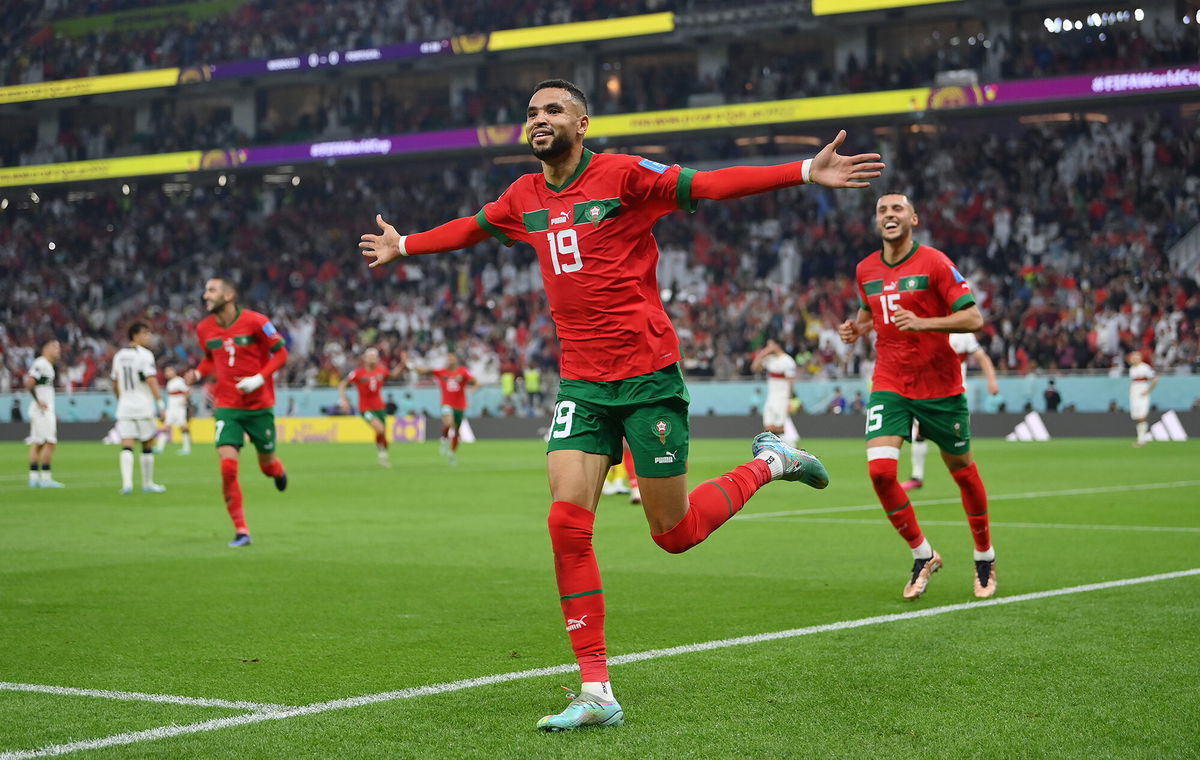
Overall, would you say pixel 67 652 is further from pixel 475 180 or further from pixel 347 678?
pixel 475 180

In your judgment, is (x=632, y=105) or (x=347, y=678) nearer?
(x=347, y=678)

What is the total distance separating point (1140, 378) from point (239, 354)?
22.3 m

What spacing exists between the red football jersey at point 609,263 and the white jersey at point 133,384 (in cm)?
1574

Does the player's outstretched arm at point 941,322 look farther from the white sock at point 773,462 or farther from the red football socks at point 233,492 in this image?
the red football socks at point 233,492

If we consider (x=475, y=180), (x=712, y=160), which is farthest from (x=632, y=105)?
(x=475, y=180)

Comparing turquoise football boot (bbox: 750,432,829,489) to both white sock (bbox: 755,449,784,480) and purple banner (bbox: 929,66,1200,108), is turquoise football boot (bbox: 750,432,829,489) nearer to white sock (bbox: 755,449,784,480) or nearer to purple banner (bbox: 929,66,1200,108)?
white sock (bbox: 755,449,784,480)

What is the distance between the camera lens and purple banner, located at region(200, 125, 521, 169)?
46.5 metres

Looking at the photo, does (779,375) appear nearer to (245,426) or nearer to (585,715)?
(245,426)

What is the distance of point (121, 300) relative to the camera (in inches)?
2031

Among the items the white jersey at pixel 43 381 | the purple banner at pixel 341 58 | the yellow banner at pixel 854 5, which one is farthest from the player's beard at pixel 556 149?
the purple banner at pixel 341 58

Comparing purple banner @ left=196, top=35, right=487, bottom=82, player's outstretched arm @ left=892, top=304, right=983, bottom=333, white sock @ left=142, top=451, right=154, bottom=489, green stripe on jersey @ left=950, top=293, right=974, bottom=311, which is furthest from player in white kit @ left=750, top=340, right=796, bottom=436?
purple banner @ left=196, top=35, right=487, bottom=82

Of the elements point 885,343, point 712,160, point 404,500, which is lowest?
point 404,500

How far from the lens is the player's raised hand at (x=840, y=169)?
16.8 ft

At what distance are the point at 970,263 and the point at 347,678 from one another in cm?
3616
